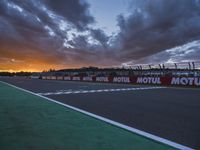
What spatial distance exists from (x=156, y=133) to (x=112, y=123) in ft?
4.13

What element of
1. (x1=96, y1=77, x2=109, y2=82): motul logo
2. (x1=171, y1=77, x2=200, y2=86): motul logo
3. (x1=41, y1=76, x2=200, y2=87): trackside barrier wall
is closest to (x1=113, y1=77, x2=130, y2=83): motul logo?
(x1=41, y1=76, x2=200, y2=87): trackside barrier wall

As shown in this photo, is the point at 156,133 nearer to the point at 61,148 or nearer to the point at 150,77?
the point at 61,148

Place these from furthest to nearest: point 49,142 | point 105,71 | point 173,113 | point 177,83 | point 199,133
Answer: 1. point 105,71
2. point 177,83
3. point 173,113
4. point 199,133
5. point 49,142

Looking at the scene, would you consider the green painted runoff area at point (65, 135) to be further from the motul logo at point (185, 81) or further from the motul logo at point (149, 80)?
the motul logo at point (149, 80)

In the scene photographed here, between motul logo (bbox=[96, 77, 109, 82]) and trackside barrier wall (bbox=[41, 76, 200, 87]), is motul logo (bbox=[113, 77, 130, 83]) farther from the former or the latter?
motul logo (bbox=[96, 77, 109, 82])

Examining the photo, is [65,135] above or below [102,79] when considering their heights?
below

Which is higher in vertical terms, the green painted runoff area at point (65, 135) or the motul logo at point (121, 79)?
the motul logo at point (121, 79)

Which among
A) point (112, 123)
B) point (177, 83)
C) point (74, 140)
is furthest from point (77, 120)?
point (177, 83)

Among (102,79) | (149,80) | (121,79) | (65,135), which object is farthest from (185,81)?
(65,135)

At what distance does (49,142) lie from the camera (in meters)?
4.12

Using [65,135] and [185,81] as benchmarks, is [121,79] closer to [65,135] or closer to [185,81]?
[185,81]

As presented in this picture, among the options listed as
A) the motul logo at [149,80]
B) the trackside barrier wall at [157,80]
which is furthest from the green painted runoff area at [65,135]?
the motul logo at [149,80]

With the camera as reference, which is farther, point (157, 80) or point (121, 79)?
point (121, 79)

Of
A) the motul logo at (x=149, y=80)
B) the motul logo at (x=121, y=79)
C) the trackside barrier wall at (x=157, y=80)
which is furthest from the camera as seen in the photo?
the motul logo at (x=121, y=79)
